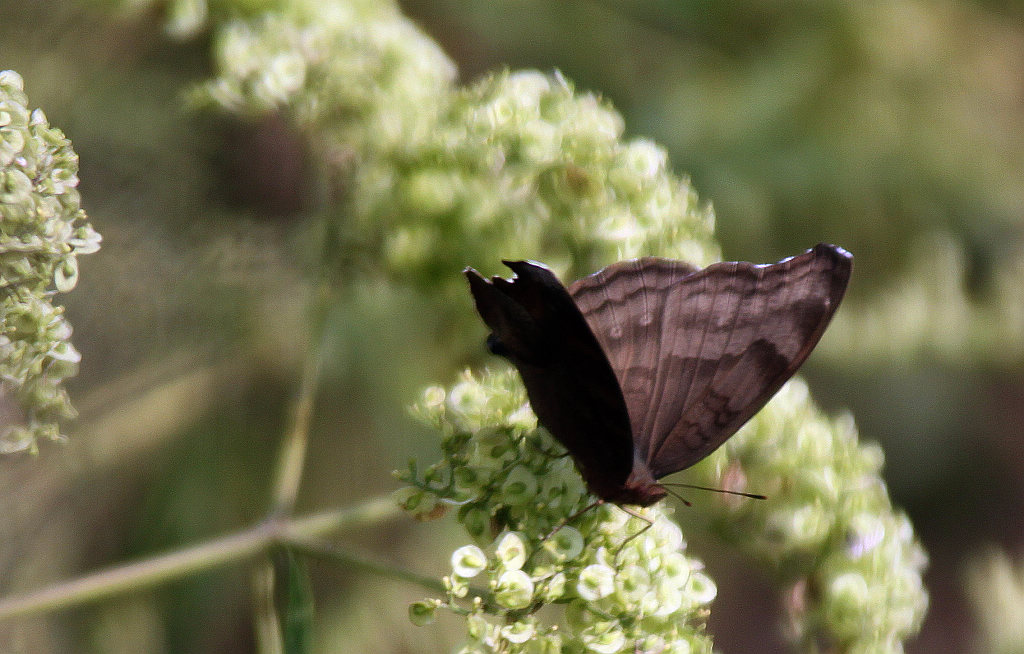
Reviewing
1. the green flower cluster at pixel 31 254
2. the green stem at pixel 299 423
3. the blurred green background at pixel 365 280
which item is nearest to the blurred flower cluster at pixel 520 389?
the green stem at pixel 299 423

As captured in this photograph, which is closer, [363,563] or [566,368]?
[566,368]

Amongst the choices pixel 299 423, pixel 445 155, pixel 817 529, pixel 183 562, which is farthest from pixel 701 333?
pixel 183 562

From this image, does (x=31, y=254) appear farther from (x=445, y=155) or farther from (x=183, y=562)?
(x=445, y=155)

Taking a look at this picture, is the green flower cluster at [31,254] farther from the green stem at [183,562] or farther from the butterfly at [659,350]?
the butterfly at [659,350]

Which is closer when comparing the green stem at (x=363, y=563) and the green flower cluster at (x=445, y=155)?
the green stem at (x=363, y=563)

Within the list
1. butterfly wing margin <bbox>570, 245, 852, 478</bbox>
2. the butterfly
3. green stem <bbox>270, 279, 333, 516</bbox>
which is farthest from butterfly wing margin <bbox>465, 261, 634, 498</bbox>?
green stem <bbox>270, 279, 333, 516</bbox>

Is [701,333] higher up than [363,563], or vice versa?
[701,333]
